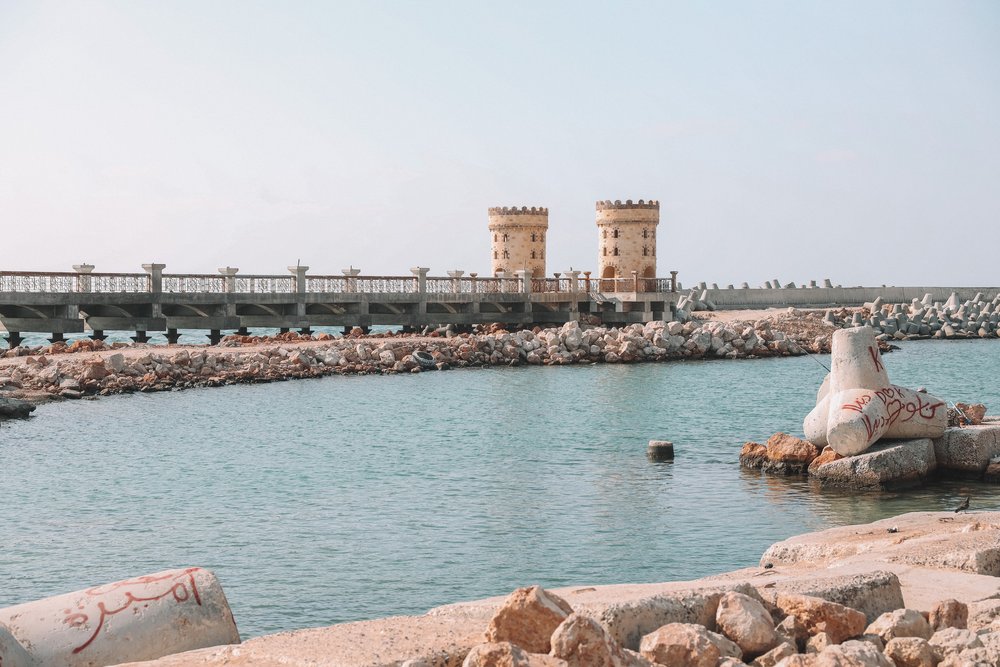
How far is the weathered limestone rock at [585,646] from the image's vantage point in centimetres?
645

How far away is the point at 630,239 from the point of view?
62.6m

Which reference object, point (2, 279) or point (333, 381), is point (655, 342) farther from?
point (2, 279)

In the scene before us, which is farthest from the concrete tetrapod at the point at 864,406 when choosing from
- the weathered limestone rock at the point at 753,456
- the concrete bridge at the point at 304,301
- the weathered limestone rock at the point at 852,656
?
the concrete bridge at the point at 304,301

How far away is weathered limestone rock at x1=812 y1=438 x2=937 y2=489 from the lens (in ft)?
59.8

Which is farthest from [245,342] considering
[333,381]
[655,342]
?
[655,342]

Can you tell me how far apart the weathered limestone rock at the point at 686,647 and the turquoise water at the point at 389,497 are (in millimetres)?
5574

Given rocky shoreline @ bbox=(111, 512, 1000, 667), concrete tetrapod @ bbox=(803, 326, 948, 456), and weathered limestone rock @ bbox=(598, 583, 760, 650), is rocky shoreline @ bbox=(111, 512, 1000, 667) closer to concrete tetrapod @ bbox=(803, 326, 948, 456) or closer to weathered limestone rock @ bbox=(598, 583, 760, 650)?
weathered limestone rock @ bbox=(598, 583, 760, 650)

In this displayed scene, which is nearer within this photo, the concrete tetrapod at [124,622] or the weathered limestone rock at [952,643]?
the weathered limestone rock at [952,643]

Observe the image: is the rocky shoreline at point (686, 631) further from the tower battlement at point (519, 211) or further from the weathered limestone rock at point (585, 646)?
the tower battlement at point (519, 211)

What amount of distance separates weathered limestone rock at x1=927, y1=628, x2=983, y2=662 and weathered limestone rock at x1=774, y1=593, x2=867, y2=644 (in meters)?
0.46

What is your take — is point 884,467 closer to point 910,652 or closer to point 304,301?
point 910,652

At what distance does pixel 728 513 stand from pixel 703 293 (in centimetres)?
5310

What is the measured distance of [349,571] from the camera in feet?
44.5

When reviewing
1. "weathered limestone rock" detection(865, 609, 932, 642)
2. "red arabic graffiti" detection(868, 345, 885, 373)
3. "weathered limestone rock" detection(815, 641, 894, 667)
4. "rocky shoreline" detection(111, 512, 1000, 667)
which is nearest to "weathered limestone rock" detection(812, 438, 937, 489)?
"red arabic graffiti" detection(868, 345, 885, 373)
